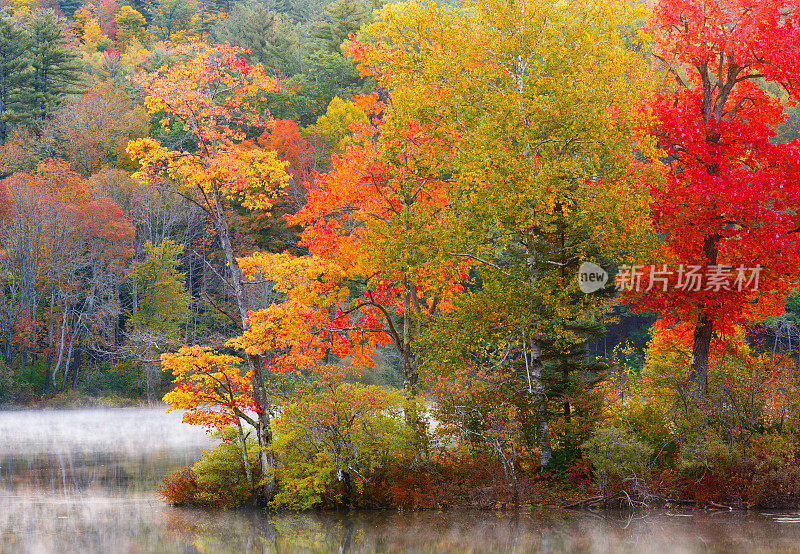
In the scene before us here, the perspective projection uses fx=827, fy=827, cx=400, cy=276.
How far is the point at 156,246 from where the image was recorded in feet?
148

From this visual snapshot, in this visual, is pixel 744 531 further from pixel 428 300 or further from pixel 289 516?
pixel 428 300

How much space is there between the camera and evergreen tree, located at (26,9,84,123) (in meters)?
54.4

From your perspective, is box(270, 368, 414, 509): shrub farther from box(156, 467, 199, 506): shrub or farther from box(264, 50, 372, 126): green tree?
box(264, 50, 372, 126): green tree

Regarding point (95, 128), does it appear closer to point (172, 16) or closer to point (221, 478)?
point (172, 16)

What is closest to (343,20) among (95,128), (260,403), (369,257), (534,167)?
(95,128)

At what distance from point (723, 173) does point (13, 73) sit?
→ 50.1 m

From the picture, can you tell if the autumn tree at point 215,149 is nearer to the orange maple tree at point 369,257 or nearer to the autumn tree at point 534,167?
the orange maple tree at point 369,257

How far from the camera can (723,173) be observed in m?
15.7

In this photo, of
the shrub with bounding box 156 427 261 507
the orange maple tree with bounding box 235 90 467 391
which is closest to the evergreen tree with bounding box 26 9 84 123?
the orange maple tree with bounding box 235 90 467 391

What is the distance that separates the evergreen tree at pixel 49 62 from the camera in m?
54.4

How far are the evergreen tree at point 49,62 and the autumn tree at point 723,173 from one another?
1856 inches

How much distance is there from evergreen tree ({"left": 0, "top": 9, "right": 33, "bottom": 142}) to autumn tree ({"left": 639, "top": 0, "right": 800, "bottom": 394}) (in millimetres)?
47176

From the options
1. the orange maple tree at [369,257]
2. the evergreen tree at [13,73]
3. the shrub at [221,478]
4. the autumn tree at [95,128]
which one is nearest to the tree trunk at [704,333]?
the orange maple tree at [369,257]

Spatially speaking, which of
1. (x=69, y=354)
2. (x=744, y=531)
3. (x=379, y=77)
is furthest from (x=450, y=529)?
(x=69, y=354)
